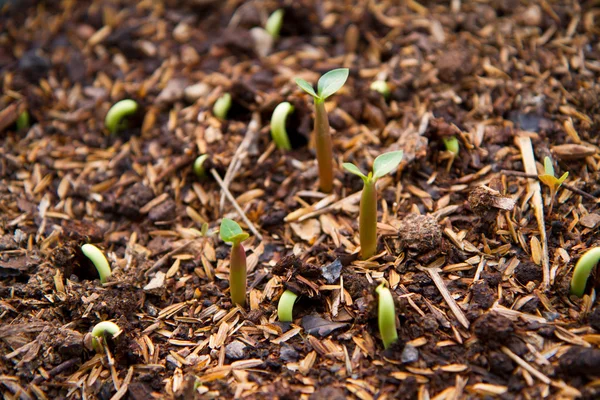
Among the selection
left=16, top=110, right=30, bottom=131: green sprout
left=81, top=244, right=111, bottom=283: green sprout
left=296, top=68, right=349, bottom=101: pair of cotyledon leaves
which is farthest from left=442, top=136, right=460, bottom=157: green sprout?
left=16, top=110, right=30, bottom=131: green sprout

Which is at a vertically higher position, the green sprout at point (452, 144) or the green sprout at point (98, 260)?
the green sprout at point (452, 144)

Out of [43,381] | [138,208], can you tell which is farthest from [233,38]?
[43,381]

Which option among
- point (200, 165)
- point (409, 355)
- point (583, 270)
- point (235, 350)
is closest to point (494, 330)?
point (409, 355)

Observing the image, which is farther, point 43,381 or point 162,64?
point 162,64

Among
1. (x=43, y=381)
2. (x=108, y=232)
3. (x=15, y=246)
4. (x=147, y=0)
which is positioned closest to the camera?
(x=43, y=381)

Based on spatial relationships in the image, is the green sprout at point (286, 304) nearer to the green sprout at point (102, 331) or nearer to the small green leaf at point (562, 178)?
the green sprout at point (102, 331)

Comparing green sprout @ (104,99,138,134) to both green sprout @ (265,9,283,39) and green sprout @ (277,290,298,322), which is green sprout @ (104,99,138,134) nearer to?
green sprout @ (265,9,283,39)

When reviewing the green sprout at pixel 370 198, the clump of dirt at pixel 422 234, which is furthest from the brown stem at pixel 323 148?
the clump of dirt at pixel 422 234

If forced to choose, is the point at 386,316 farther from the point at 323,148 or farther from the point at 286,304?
the point at 323,148

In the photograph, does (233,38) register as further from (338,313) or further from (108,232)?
(338,313)
